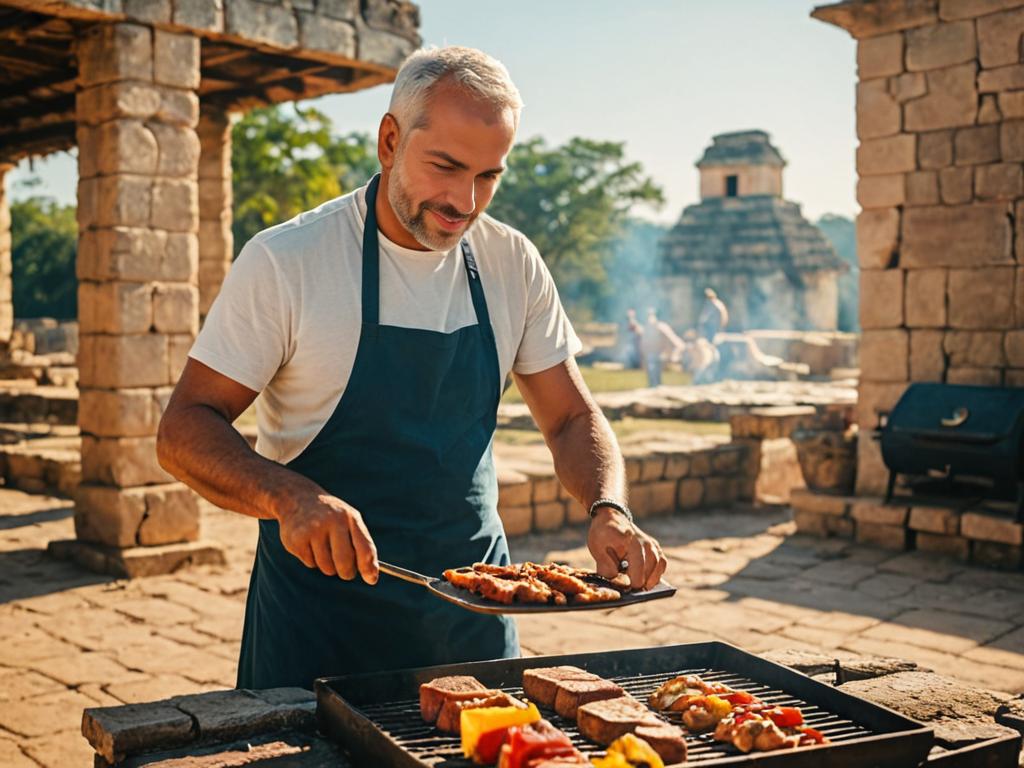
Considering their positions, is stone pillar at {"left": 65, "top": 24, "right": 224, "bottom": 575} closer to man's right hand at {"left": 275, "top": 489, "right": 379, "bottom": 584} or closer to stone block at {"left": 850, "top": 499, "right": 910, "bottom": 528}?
stone block at {"left": 850, "top": 499, "right": 910, "bottom": 528}

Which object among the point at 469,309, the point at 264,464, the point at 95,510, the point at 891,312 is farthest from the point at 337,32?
the point at 264,464

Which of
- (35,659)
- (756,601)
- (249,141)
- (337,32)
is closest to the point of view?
(35,659)

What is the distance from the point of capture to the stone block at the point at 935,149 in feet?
24.7

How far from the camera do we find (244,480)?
2201 mm

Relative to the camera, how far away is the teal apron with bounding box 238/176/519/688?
2.51m

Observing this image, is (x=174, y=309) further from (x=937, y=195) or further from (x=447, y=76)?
(x=937, y=195)

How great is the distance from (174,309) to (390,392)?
4.97 m

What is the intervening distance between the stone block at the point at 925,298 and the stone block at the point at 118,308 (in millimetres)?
5220

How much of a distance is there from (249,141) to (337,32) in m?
17.9

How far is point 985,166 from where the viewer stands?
7.35 meters

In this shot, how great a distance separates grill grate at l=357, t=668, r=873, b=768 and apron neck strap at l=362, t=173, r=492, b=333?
2.86 ft

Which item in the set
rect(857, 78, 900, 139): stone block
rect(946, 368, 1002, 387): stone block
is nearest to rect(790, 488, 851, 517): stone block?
rect(946, 368, 1002, 387): stone block

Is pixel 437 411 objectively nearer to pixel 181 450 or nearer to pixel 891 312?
pixel 181 450

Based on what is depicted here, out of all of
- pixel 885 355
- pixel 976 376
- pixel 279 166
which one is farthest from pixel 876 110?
pixel 279 166
